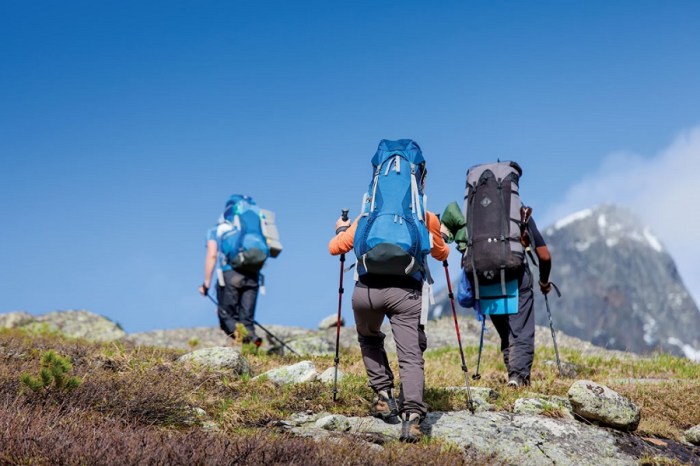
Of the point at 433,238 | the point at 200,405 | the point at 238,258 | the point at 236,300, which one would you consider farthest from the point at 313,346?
the point at 433,238

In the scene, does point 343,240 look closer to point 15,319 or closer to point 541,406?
point 541,406

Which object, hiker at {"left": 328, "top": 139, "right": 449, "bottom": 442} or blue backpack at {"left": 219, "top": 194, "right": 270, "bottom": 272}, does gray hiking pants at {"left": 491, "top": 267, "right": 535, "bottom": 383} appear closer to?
hiker at {"left": 328, "top": 139, "right": 449, "bottom": 442}

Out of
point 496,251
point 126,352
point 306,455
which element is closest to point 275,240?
point 126,352

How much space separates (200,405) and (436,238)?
315cm

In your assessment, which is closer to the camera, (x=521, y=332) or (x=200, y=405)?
(x=200, y=405)

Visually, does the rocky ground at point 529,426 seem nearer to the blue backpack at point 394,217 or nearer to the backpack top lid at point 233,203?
the blue backpack at point 394,217

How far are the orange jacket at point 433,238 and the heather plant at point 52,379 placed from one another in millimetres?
2995

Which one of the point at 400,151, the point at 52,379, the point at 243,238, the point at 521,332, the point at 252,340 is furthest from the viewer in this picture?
Result: the point at 243,238

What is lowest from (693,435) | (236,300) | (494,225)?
(693,435)

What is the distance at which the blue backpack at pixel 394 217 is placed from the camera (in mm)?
7238

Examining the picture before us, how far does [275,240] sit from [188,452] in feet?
34.4

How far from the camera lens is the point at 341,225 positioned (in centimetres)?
823

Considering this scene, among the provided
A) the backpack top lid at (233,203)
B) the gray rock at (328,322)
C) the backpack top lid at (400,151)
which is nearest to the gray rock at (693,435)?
the backpack top lid at (400,151)

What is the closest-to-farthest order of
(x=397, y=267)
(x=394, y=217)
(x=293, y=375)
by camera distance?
(x=397, y=267) → (x=394, y=217) → (x=293, y=375)
